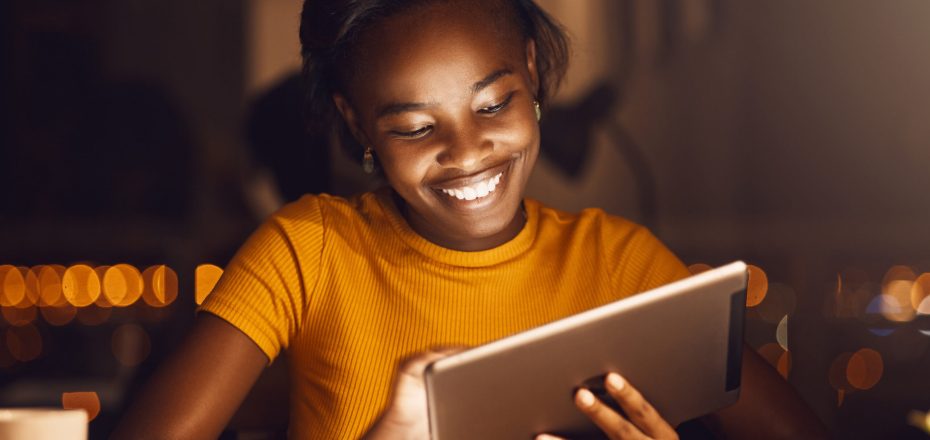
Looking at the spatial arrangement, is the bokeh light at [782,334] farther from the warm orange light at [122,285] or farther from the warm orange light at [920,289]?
the warm orange light at [122,285]

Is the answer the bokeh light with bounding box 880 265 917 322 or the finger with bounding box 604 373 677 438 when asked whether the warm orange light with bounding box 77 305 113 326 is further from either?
the bokeh light with bounding box 880 265 917 322

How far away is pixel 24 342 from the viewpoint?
2.44 meters

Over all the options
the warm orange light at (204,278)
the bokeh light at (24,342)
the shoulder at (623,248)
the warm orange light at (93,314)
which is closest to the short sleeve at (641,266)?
the shoulder at (623,248)

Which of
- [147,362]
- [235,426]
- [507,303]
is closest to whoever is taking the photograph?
[507,303]

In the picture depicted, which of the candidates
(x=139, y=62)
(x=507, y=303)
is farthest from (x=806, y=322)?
(x=139, y=62)

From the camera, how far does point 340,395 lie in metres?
1.44

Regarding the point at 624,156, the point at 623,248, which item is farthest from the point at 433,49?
the point at 624,156

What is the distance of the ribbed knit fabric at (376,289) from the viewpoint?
143cm

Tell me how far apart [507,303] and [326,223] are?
0.98 ft

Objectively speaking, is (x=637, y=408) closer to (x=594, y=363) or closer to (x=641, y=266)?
(x=594, y=363)

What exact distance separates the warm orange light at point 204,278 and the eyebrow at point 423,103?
1.02m

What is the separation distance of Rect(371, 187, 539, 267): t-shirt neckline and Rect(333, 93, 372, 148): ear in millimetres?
126

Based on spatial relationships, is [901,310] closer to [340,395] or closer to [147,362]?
[340,395]

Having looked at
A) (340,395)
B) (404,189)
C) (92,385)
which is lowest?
(92,385)
